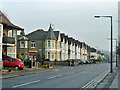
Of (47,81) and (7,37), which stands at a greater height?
(7,37)

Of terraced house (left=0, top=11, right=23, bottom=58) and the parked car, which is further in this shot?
terraced house (left=0, top=11, right=23, bottom=58)

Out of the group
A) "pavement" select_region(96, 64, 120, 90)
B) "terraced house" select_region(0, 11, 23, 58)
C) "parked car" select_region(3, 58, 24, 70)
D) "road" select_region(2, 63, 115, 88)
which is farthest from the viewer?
"terraced house" select_region(0, 11, 23, 58)

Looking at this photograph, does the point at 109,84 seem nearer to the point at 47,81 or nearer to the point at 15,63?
the point at 47,81

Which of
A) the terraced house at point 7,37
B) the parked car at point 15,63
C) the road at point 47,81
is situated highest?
the terraced house at point 7,37

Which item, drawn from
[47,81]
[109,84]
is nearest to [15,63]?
[47,81]

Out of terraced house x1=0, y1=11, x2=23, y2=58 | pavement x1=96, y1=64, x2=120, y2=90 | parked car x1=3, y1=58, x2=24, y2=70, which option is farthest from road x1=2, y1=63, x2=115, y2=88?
terraced house x1=0, y1=11, x2=23, y2=58

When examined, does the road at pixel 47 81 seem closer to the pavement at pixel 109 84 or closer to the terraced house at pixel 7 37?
the pavement at pixel 109 84

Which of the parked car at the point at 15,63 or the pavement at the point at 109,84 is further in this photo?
the parked car at the point at 15,63

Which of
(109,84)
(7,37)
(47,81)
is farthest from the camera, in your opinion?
(7,37)

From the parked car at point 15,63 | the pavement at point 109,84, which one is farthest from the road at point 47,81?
the parked car at point 15,63

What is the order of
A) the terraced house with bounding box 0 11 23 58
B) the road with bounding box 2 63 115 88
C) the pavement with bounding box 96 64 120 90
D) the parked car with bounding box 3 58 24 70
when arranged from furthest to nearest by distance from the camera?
1. the terraced house with bounding box 0 11 23 58
2. the parked car with bounding box 3 58 24 70
3. the road with bounding box 2 63 115 88
4. the pavement with bounding box 96 64 120 90

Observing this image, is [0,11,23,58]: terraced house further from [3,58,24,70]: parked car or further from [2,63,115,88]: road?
[2,63,115,88]: road

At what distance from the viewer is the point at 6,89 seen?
13.1 meters

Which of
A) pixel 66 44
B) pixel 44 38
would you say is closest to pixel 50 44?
pixel 44 38
